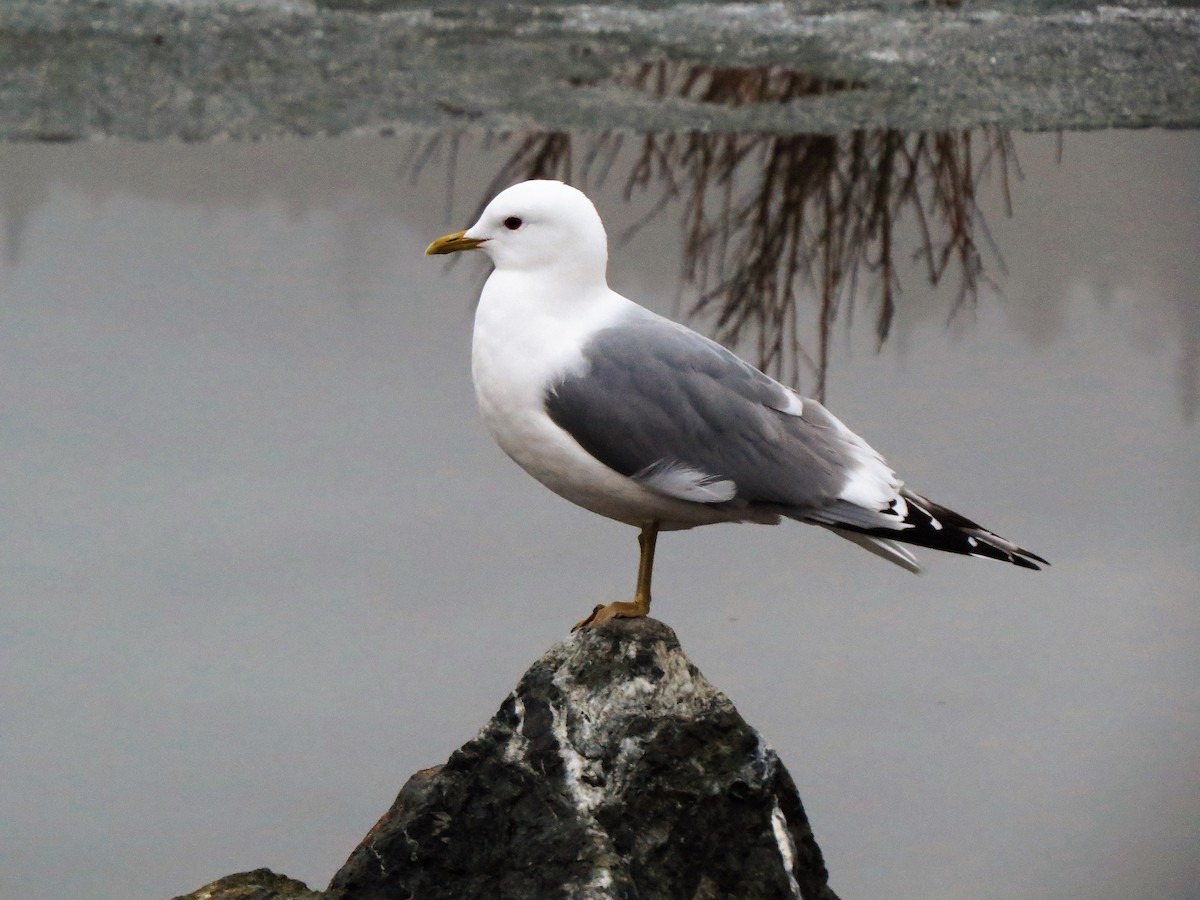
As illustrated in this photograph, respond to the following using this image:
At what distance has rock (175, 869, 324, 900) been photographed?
1.90 metres

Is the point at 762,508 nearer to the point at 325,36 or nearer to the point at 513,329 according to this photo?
the point at 513,329

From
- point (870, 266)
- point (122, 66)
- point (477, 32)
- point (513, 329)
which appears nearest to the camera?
point (513, 329)

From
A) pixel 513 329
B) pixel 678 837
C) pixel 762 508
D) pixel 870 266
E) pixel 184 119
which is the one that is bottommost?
pixel 678 837

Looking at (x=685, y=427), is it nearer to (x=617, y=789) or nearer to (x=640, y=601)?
(x=640, y=601)

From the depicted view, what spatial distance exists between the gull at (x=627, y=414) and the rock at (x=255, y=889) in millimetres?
575

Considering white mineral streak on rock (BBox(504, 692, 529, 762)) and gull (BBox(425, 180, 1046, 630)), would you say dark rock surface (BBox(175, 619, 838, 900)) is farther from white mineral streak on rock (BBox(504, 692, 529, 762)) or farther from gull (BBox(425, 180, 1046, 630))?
gull (BBox(425, 180, 1046, 630))

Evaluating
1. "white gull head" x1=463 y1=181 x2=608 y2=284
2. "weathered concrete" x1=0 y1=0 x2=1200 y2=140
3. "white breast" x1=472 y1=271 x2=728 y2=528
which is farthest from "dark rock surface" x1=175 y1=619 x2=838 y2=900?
"weathered concrete" x1=0 y1=0 x2=1200 y2=140

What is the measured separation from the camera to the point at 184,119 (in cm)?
322

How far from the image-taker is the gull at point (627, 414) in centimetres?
167

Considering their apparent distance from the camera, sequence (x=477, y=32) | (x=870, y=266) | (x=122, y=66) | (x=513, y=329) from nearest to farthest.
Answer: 1. (x=513, y=329)
2. (x=870, y=266)
3. (x=122, y=66)
4. (x=477, y=32)

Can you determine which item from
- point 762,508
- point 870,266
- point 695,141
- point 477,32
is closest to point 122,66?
point 477,32

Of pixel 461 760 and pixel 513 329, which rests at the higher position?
pixel 513 329

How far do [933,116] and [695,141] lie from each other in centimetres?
48

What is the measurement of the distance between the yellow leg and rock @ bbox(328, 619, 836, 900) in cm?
1
